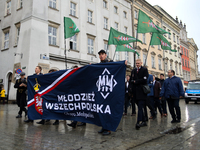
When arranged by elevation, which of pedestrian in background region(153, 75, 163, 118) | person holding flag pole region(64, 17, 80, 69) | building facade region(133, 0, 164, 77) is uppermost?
building facade region(133, 0, 164, 77)

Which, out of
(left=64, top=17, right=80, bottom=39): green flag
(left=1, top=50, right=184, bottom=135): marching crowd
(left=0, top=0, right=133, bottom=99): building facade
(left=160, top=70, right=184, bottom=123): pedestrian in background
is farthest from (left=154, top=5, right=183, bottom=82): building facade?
(left=160, top=70, right=184, bottom=123): pedestrian in background

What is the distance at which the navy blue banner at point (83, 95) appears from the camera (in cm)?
475

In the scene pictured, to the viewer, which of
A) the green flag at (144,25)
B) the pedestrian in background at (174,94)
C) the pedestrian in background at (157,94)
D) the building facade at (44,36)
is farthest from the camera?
the building facade at (44,36)

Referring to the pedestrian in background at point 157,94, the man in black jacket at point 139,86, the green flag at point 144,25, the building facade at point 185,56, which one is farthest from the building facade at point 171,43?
the man in black jacket at point 139,86

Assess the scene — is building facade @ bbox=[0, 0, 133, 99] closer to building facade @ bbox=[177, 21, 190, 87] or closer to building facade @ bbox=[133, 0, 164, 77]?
building facade @ bbox=[133, 0, 164, 77]

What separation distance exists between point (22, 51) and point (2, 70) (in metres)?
4.04

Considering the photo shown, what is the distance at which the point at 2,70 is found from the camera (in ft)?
64.8

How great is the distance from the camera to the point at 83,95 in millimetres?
5383

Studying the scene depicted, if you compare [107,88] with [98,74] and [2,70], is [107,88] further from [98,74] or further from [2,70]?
[2,70]

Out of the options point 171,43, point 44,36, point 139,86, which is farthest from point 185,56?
point 139,86

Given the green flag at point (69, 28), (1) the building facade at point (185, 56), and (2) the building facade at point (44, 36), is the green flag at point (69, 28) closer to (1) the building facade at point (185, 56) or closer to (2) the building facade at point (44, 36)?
(2) the building facade at point (44, 36)

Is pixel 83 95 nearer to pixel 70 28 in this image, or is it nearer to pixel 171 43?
pixel 70 28

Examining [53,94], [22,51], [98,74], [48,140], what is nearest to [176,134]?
[98,74]

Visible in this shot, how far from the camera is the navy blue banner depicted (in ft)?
15.6
